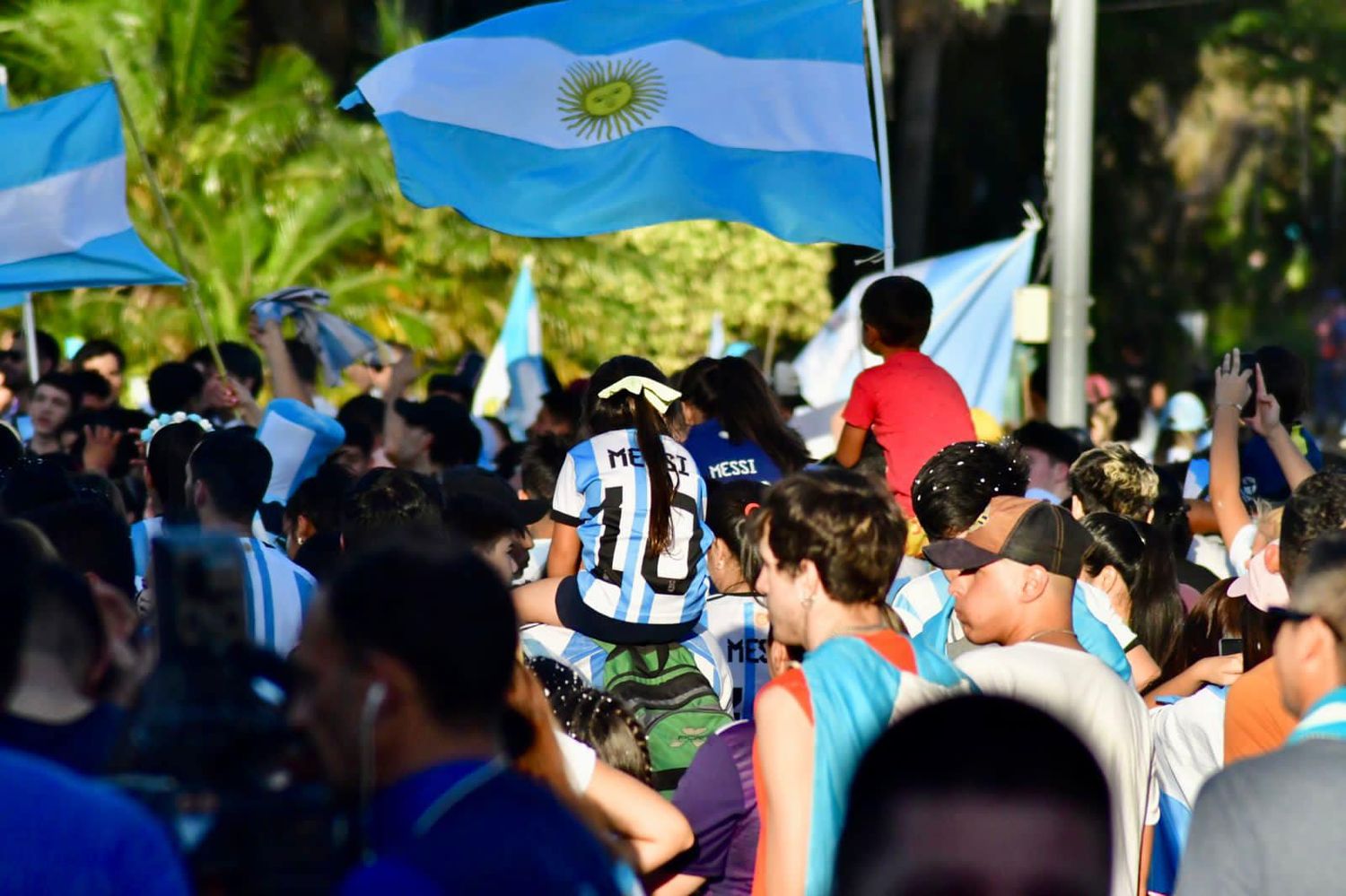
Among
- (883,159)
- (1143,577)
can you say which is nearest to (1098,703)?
(1143,577)

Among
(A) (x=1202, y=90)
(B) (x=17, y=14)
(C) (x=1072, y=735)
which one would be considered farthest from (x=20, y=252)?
(A) (x=1202, y=90)

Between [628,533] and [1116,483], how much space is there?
67.2 inches

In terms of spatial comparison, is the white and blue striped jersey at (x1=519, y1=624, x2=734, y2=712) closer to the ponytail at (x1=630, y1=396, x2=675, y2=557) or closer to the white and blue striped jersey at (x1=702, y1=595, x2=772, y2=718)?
the white and blue striped jersey at (x1=702, y1=595, x2=772, y2=718)

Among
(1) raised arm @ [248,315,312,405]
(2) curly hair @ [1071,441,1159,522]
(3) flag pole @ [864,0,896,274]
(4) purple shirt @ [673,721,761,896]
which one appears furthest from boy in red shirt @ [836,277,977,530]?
(1) raised arm @ [248,315,312,405]


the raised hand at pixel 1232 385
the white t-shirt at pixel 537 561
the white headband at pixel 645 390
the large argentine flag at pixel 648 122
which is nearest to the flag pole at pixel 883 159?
the large argentine flag at pixel 648 122

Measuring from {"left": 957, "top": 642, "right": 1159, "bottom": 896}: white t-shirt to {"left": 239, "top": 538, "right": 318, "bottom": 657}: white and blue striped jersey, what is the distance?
6.39 feet

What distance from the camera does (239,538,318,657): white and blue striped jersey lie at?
16.6 ft

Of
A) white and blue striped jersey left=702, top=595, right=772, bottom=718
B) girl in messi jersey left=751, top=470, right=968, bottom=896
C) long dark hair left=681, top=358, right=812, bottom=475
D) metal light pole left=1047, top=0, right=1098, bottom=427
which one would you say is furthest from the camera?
metal light pole left=1047, top=0, right=1098, bottom=427

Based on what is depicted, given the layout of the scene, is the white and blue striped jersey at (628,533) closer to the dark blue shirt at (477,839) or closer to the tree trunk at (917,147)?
the dark blue shirt at (477,839)

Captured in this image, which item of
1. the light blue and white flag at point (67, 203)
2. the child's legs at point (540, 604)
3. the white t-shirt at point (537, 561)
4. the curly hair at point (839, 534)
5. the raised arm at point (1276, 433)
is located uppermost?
the light blue and white flag at point (67, 203)

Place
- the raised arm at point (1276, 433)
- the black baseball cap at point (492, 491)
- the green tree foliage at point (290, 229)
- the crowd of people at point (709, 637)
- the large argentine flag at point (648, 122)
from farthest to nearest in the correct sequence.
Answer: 1. the green tree foliage at point (290, 229)
2. the large argentine flag at point (648, 122)
3. the raised arm at point (1276, 433)
4. the black baseball cap at point (492, 491)
5. the crowd of people at point (709, 637)

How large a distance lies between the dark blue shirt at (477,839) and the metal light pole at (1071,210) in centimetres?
884

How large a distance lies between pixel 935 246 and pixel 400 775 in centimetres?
2531

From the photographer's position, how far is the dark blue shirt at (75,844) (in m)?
2.21
